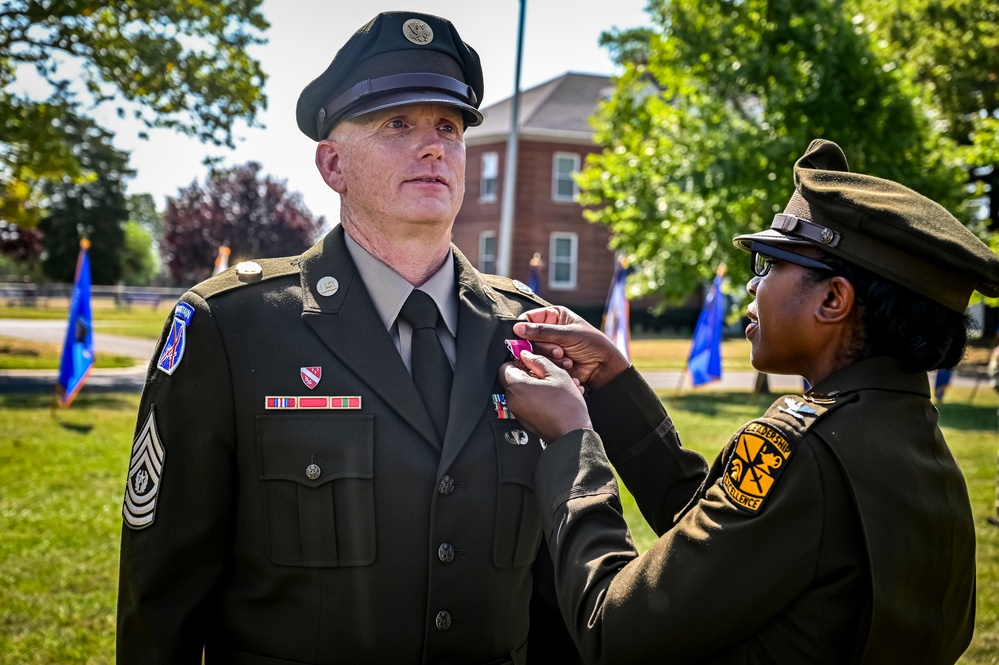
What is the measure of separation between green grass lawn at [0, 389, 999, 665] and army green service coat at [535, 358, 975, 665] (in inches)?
156

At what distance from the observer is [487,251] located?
35.2 m

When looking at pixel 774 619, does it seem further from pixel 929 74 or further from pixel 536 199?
pixel 536 199

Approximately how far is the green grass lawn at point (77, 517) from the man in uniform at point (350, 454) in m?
3.22

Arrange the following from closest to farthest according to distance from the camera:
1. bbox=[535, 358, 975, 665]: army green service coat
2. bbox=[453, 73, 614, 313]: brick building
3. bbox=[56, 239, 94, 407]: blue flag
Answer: bbox=[535, 358, 975, 665]: army green service coat, bbox=[56, 239, 94, 407]: blue flag, bbox=[453, 73, 614, 313]: brick building

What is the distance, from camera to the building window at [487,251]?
115 feet

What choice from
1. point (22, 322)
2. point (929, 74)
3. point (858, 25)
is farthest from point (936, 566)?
point (22, 322)

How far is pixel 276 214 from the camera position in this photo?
45.5 m

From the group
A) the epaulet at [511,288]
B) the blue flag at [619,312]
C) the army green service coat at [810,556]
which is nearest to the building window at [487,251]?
the blue flag at [619,312]

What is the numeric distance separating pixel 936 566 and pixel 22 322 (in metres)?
36.3

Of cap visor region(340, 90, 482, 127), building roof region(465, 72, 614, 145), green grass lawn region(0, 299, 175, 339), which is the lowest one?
green grass lawn region(0, 299, 175, 339)

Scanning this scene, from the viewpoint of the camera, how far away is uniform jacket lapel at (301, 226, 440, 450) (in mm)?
2168

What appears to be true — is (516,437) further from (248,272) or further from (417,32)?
(417,32)

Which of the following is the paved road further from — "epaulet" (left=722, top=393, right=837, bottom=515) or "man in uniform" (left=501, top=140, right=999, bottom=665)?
"epaulet" (left=722, top=393, right=837, bottom=515)

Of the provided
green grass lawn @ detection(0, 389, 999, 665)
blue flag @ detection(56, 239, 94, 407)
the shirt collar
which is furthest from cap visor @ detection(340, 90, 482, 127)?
blue flag @ detection(56, 239, 94, 407)
